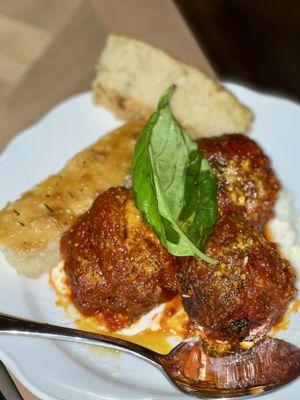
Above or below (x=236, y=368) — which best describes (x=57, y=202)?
above

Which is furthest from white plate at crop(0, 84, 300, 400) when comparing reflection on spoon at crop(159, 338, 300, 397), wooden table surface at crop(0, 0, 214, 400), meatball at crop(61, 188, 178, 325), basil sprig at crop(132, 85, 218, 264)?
basil sprig at crop(132, 85, 218, 264)

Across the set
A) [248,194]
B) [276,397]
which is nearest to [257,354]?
[276,397]

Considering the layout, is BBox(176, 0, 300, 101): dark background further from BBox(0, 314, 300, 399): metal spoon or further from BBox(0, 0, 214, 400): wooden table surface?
BBox(0, 314, 300, 399): metal spoon

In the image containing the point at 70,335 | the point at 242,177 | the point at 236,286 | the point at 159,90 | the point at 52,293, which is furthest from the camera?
the point at 159,90

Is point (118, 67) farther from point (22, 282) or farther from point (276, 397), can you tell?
point (276, 397)

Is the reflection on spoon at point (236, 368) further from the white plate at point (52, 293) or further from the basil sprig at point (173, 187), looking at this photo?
the basil sprig at point (173, 187)

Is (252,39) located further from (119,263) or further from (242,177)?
(119,263)

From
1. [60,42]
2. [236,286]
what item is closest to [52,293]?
[236,286]
